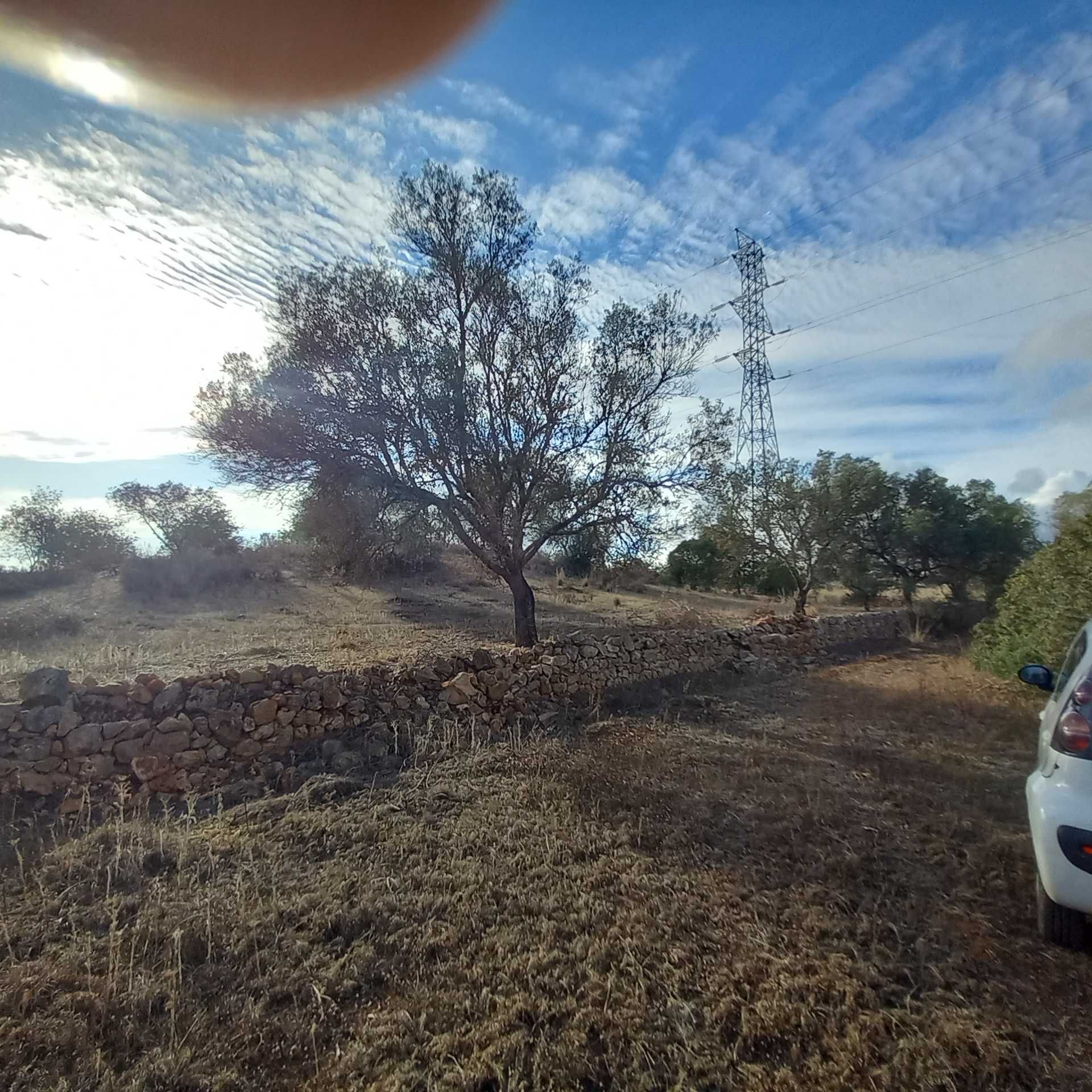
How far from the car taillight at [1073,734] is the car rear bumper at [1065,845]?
16 cm

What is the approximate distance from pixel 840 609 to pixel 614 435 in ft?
44.4

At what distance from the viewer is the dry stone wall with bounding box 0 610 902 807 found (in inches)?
194

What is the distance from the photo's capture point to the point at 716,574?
29172mm

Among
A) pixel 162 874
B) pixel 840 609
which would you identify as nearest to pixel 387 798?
pixel 162 874

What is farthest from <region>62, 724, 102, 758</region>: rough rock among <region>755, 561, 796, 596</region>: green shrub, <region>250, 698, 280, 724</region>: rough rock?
<region>755, 561, 796, 596</region>: green shrub

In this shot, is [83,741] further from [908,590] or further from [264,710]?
[908,590]

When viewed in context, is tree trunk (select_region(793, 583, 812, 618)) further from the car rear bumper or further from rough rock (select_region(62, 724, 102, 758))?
rough rock (select_region(62, 724, 102, 758))

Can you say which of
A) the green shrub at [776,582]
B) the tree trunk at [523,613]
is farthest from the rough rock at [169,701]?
the green shrub at [776,582]

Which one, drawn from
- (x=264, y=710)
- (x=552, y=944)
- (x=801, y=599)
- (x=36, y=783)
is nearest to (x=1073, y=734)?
(x=552, y=944)

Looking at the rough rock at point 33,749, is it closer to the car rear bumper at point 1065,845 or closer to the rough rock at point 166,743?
the rough rock at point 166,743

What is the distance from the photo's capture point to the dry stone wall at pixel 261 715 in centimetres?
493

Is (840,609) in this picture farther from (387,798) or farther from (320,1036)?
(320,1036)

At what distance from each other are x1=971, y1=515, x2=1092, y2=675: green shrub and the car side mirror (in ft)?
14.4

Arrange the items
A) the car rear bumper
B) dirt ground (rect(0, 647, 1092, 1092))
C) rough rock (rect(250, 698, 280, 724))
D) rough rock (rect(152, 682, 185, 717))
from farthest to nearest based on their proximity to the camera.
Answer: rough rock (rect(250, 698, 280, 724))
rough rock (rect(152, 682, 185, 717))
the car rear bumper
dirt ground (rect(0, 647, 1092, 1092))
